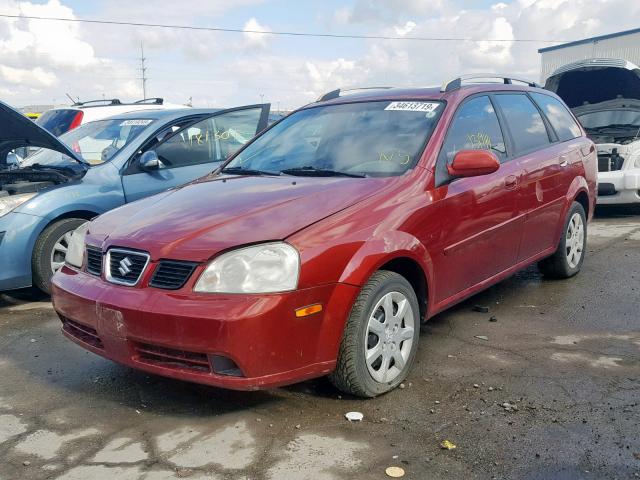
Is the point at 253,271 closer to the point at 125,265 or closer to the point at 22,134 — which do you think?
the point at 125,265

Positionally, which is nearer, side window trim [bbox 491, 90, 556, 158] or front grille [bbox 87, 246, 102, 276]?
front grille [bbox 87, 246, 102, 276]

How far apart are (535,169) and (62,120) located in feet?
25.4

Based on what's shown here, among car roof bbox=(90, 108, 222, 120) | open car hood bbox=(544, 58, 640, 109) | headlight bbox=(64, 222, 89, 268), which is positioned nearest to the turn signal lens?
headlight bbox=(64, 222, 89, 268)

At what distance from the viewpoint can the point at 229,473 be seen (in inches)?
112

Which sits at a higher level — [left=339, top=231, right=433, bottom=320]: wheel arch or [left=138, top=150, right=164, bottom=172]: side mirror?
[left=138, top=150, right=164, bottom=172]: side mirror

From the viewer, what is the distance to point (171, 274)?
316 cm

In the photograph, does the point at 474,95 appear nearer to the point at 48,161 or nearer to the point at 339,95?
the point at 339,95

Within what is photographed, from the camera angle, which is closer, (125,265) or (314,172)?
(125,265)

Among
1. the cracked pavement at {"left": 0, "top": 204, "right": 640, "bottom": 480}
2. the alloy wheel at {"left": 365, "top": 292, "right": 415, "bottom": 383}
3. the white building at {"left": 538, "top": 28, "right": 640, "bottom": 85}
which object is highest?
the white building at {"left": 538, "top": 28, "right": 640, "bottom": 85}

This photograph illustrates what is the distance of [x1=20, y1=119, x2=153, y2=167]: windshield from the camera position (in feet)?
21.4

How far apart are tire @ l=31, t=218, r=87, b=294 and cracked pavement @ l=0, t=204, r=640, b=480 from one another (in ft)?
2.91

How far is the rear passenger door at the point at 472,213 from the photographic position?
393 centimetres

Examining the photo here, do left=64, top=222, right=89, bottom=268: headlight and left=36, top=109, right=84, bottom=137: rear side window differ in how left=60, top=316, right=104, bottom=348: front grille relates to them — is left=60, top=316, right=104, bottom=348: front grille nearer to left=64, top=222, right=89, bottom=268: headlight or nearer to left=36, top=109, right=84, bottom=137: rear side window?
left=64, top=222, right=89, bottom=268: headlight

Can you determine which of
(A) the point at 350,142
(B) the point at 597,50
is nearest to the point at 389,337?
(A) the point at 350,142
